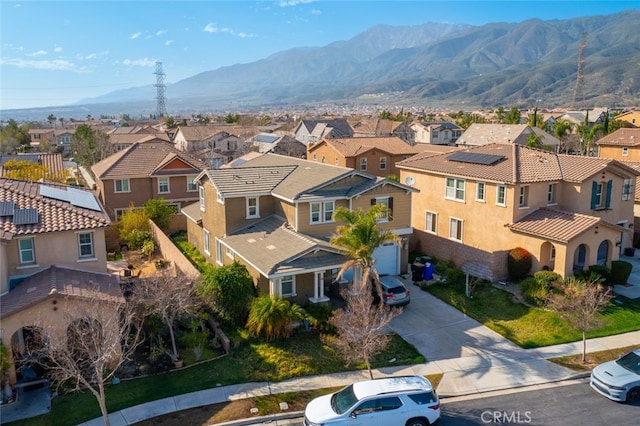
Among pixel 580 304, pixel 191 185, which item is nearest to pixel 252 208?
pixel 191 185

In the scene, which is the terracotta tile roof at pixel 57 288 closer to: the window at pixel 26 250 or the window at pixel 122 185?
the window at pixel 26 250

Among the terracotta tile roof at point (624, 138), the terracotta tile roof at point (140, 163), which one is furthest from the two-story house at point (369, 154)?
the terracotta tile roof at point (624, 138)

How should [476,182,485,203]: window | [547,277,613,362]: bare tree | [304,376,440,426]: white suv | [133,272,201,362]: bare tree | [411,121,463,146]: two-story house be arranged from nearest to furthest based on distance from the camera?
[304,376,440,426]: white suv, [133,272,201,362]: bare tree, [547,277,613,362]: bare tree, [476,182,485,203]: window, [411,121,463,146]: two-story house

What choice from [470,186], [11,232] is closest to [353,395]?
[11,232]

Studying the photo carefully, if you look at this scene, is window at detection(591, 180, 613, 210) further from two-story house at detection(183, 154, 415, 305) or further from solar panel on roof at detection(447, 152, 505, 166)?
two-story house at detection(183, 154, 415, 305)

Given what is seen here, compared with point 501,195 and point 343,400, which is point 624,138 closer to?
point 501,195

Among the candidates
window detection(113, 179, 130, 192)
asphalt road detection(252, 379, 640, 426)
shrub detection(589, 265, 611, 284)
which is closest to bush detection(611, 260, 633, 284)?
shrub detection(589, 265, 611, 284)
